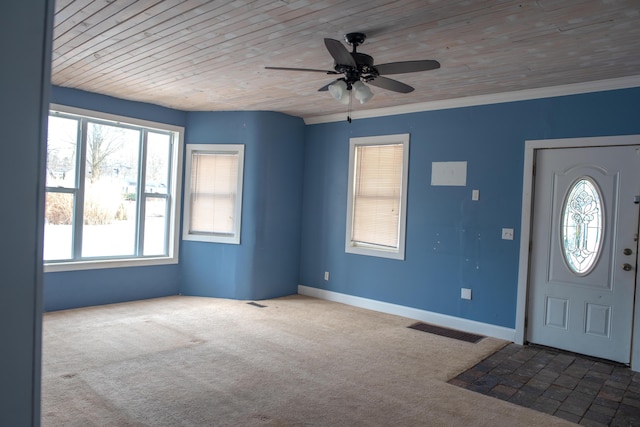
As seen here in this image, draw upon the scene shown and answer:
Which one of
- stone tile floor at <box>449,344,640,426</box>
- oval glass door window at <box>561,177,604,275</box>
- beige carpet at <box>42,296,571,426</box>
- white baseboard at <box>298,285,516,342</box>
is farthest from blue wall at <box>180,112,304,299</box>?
oval glass door window at <box>561,177,604,275</box>

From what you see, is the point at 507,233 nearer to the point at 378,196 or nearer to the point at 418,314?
the point at 418,314

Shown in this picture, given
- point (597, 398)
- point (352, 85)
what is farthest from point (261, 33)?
point (597, 398)

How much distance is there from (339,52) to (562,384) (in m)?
3.05

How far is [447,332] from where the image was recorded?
4.70 metres

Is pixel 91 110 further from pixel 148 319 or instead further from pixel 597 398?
pixel 597 398

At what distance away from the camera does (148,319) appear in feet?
15.5

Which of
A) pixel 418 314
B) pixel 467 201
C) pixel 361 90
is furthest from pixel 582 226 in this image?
pixel 361 90

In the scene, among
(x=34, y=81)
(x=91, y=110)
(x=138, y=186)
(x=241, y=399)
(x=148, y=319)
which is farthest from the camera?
(x=138, y=186)

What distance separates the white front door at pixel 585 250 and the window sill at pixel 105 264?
14.6ft

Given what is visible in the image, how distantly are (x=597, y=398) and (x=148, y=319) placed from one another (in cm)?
419

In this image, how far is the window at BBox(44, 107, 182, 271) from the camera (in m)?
4.96

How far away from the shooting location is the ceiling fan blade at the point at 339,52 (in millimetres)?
2568

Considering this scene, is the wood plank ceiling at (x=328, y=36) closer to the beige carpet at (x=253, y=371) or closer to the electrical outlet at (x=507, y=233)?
the electrical outlet at (x=507, y=233)

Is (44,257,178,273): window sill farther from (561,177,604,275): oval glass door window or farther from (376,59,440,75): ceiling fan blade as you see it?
(561,177,604,275): oval glass door window
